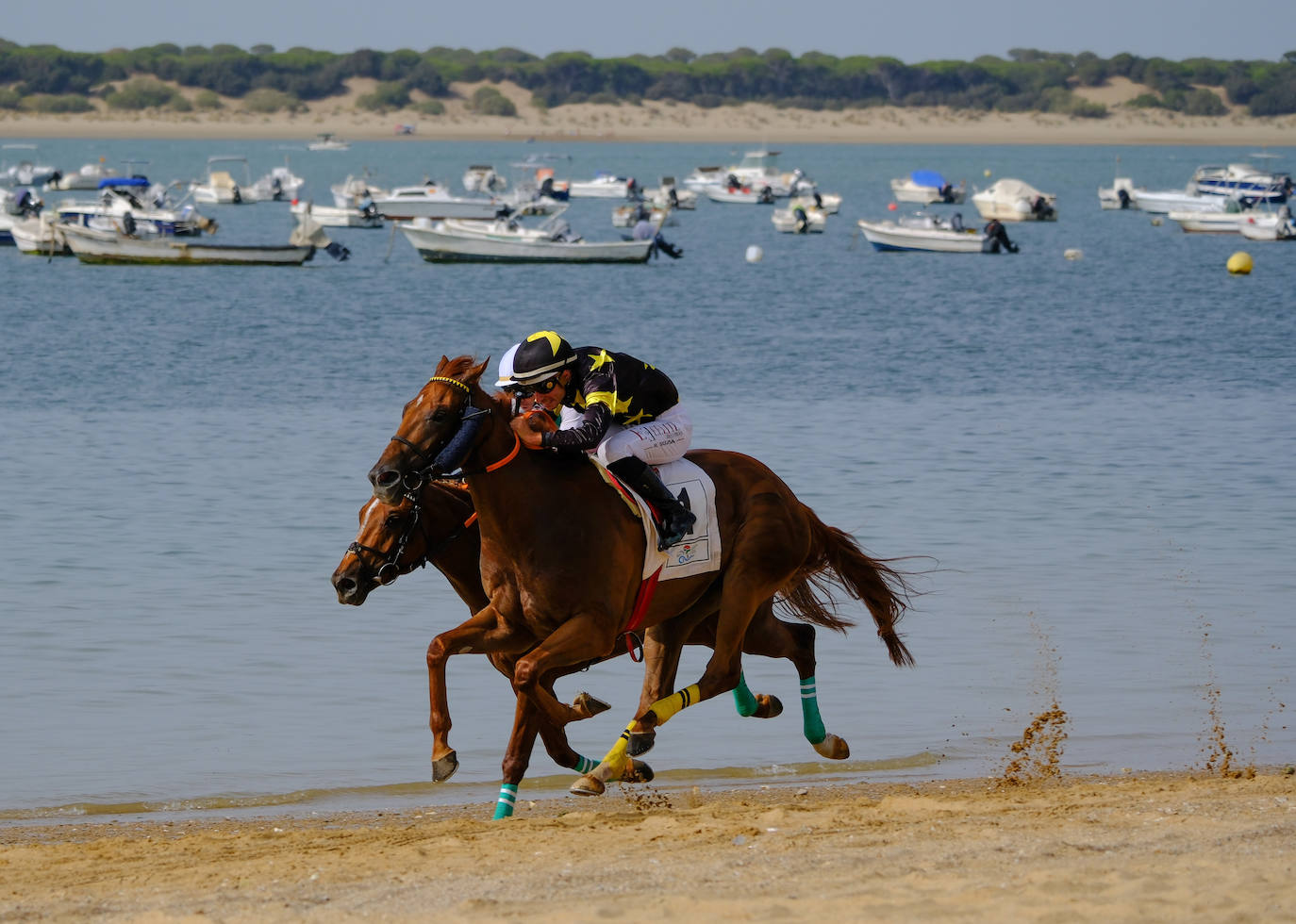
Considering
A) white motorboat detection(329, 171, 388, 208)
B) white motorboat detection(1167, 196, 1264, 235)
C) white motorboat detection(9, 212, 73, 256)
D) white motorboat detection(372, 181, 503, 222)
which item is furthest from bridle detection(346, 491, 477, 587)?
white motorboat detection(329, 171, 388, 208)

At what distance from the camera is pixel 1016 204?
93.8m

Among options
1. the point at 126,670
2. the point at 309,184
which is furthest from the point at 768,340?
the point at 309,184

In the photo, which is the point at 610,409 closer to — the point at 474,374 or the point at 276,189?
the point at 474,374

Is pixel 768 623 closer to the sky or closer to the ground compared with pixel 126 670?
closer to the sky

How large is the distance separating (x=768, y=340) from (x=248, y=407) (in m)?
14.3

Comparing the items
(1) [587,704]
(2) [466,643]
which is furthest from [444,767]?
(1) [587,704]

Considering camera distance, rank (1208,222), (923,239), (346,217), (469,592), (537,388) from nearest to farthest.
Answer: (537,388)
(469,592)
(923,239)
(1208,222)
(346,217)

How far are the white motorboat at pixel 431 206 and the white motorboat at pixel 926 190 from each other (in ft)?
100

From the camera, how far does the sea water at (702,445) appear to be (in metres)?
11.3

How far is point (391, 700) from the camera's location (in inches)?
483

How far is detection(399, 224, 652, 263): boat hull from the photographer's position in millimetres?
60500

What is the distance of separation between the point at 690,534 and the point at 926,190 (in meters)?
103

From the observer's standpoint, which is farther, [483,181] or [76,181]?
[76,181]

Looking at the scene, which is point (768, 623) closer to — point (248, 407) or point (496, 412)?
point (496, 412)
